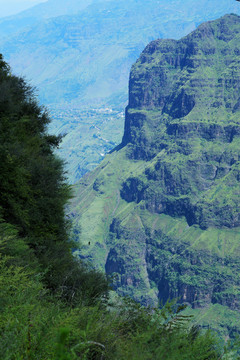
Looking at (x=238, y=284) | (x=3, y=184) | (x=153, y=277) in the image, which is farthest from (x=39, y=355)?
(x=153, y=277)

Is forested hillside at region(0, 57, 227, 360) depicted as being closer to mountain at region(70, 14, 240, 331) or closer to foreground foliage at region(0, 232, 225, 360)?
foreground foliage at region(0, 232, 225, 360)

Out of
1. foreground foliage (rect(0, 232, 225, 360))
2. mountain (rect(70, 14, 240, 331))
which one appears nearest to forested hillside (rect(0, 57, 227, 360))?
foreground foliage (rect(0, 232, 225, 360))

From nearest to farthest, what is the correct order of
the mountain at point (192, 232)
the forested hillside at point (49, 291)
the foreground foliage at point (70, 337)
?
the foreground foliage at point (70, 337) → the forested hillside at point (49, 291) → the mountain at point (192, 232)

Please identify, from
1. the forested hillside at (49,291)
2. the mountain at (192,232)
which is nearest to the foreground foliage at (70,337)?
the forested hillside at (49,291)

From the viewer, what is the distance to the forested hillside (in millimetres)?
4785

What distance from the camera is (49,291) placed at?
793 centimetres

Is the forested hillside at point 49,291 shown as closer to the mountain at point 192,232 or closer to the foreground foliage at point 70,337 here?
the foreground foliage at point 70,337

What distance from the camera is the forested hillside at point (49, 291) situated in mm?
4785

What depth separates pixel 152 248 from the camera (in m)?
183

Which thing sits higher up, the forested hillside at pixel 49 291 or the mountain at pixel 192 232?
the forested hillside at pixel 49 291

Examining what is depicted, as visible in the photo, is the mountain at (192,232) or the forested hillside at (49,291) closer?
the forested hillside at (49,291)

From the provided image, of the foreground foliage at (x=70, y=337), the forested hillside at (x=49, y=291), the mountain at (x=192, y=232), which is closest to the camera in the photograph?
the foreground foliage at (x=70, y=337)

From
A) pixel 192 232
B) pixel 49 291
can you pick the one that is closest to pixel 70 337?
pixel 49 291

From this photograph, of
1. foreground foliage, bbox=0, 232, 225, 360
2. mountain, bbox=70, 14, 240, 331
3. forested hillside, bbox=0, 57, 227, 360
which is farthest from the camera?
mountain, bbox=70, 14, 240, 331
